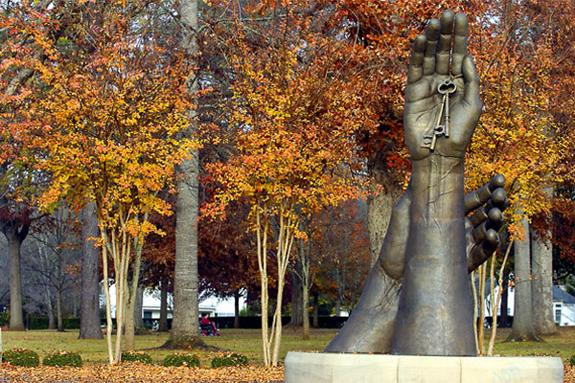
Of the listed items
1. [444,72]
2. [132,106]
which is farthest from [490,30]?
[444,72]

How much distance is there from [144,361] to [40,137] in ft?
14.9

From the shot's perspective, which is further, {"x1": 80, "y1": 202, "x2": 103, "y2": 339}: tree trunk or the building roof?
the building roof

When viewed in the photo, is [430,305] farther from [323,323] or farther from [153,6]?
[323,323]

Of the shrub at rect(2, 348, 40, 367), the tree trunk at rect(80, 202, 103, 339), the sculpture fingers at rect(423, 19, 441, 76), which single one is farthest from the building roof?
the sculpture fingers at rect(423, 19, 441, 76)

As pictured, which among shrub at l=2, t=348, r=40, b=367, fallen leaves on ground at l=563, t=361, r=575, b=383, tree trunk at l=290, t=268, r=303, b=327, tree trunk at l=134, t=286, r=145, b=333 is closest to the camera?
fallen leaves on ground at l=563, t=361, r=575, b=383

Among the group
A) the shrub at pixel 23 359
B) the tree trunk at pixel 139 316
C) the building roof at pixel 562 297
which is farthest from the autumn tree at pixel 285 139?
the building roof at pixel 562 297

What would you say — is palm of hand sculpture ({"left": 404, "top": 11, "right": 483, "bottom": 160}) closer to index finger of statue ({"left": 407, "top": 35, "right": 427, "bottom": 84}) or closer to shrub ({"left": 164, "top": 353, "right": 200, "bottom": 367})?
index finger of statue ({"left": 407, "top": 35, "right": 427, "bottom": 84})

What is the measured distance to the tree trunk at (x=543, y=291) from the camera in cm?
3684

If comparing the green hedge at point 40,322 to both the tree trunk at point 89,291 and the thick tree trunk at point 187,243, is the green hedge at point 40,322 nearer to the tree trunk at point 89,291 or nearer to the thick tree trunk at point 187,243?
the tree trunk at point 89,291

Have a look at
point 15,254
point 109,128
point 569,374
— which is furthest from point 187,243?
point 15,254

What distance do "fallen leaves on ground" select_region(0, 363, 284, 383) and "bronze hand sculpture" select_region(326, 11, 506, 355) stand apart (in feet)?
18.8

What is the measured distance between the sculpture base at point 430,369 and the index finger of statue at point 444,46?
3.31m

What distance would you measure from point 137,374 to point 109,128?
4.92 m

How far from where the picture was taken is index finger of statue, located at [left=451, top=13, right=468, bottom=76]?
11.9m
